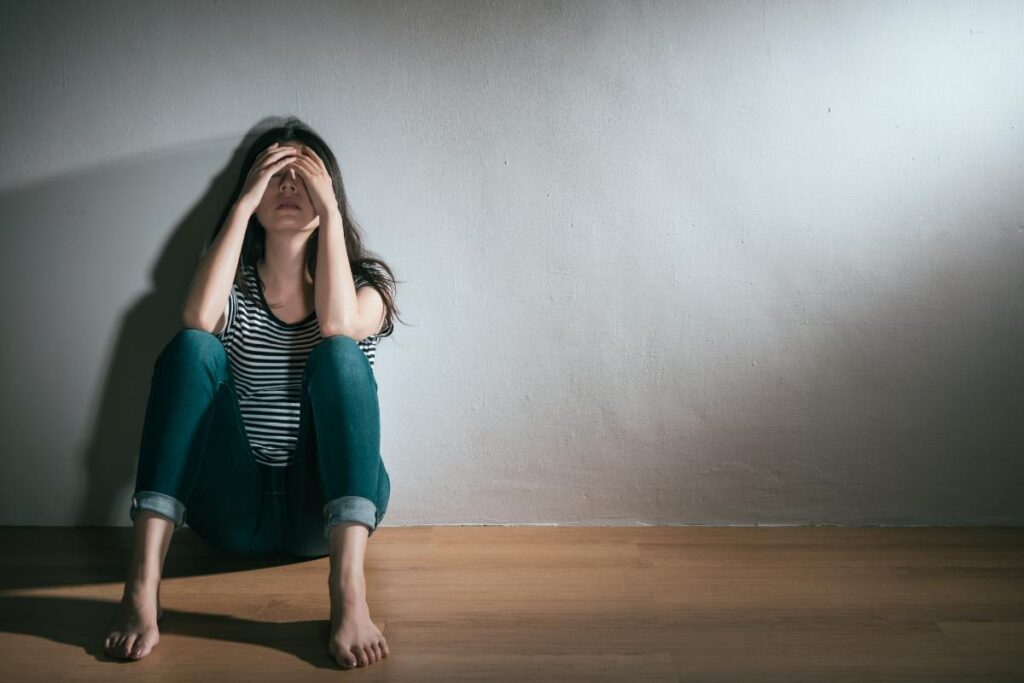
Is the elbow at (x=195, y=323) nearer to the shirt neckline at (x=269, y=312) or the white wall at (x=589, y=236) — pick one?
the shirt neckline at (x=269, y=312)

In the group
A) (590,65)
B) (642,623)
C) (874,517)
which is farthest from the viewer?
(874,517)

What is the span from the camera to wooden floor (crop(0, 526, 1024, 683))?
139 cm

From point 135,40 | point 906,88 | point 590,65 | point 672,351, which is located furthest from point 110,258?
point 906,88

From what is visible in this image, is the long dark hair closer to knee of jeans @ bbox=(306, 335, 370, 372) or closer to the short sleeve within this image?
the short sleeve

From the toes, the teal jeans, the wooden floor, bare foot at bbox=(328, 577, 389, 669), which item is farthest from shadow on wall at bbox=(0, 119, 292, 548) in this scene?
bare foot at bbox=(328, 577, 389, 669)

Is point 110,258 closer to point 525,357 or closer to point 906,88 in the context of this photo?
point 525,357

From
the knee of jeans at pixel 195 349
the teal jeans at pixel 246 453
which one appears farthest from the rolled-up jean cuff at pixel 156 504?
the knee of jeans at pixel 195 349

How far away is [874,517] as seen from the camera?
2.05 metres

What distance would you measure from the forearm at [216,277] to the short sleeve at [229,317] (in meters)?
0.09

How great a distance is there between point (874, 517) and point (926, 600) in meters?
0.42

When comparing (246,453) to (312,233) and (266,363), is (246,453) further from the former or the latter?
(312,233)

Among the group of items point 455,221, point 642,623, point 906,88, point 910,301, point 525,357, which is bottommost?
point 642,623

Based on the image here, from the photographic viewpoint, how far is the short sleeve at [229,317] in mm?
1785

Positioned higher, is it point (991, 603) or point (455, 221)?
point (455, 221)
